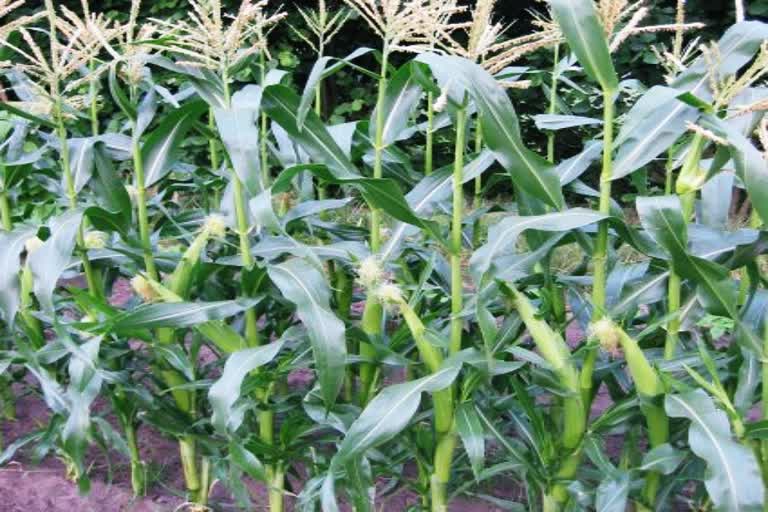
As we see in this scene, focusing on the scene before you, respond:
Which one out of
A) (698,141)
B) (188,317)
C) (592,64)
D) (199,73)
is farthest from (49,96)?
(698,141)

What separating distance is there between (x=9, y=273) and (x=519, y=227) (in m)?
1.22

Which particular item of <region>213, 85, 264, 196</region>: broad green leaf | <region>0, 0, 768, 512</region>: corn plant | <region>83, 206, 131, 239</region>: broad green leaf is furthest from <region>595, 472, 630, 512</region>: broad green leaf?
<region>83, 206, 131, 239</region>: broad green leaf

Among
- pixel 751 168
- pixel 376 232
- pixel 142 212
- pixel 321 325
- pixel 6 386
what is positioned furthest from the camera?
pixel 6 386

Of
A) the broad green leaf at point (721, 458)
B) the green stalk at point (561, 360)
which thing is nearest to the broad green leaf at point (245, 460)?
the green stalk at point (561, 360)

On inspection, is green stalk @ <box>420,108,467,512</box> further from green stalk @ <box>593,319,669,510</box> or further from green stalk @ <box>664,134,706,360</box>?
green stalk @ <box>664,134,706,360</box>

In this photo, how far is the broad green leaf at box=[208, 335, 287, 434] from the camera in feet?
5.89

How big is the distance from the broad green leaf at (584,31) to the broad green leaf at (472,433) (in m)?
0.81

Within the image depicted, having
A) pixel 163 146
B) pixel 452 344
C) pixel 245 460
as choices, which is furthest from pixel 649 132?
pixel 163 146

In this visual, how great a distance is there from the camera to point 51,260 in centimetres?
191

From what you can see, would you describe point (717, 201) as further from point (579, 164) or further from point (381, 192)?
point (381, 192)

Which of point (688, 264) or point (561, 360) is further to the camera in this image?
point (561, 360)

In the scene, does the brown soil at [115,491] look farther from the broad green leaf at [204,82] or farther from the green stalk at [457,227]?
the broad green leaf at [204,82]

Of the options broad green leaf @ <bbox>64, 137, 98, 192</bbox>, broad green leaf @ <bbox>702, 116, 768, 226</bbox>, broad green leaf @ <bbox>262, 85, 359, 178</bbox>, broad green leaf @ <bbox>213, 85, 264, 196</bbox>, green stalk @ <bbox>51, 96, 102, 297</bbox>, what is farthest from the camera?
broad green leaf @ <bbox>64, 137, 98, 192</bbox>

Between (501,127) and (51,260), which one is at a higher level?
(501,127)
